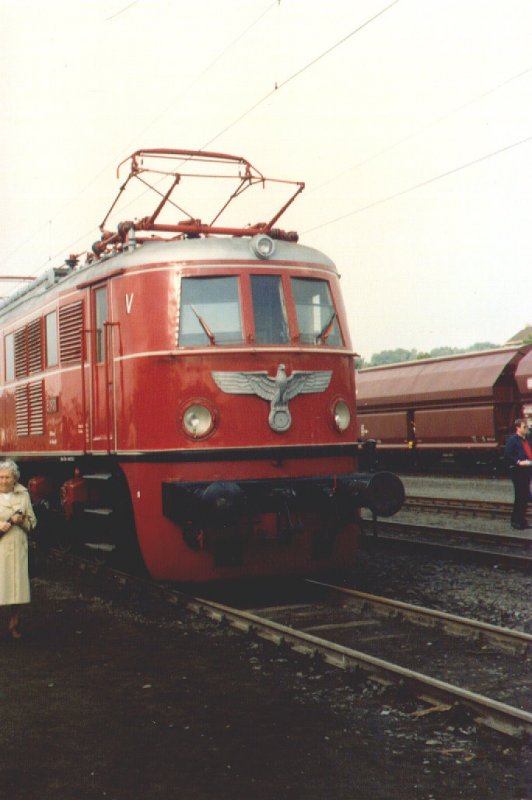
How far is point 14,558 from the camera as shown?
26.5 feet

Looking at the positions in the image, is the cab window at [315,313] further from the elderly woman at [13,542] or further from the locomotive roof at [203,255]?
the elderly woman at [13,542]

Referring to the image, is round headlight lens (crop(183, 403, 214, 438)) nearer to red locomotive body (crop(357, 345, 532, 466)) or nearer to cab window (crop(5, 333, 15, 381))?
cab window (crop(5, 333, 15, 381))

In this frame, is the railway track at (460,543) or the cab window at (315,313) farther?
the railway track at (460,543)

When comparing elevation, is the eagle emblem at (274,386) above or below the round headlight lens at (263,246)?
below

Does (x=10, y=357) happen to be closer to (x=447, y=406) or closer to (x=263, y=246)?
(x=263, y=246)

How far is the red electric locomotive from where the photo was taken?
904cm

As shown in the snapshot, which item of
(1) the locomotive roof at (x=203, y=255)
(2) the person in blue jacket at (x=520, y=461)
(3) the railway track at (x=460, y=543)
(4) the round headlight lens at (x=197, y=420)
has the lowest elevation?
(3) the railway track at (x=460, y=543)

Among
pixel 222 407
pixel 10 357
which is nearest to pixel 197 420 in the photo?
pixel 222 407

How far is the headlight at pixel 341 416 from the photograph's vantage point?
9.69 meters

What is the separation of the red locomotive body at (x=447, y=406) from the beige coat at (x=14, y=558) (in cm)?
1650

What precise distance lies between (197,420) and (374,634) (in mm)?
2541

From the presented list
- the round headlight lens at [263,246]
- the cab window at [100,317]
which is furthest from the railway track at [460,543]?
the cab window at [100,317]

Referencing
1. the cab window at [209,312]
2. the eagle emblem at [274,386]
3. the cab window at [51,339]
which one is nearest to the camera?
the eagle emblem at [274,386]

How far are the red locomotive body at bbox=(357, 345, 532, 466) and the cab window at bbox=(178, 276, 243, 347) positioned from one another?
15.1 metres
